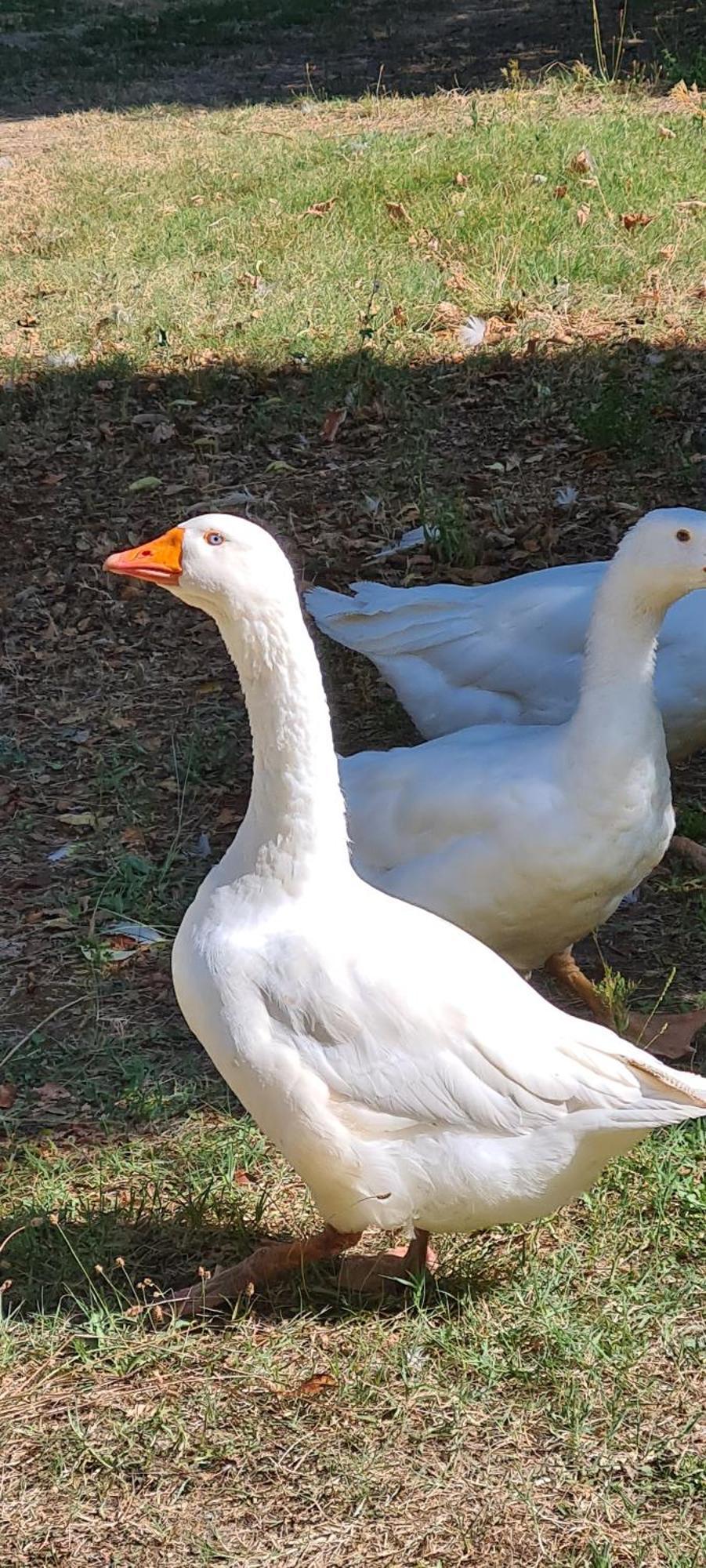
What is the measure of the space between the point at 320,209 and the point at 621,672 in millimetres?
6072

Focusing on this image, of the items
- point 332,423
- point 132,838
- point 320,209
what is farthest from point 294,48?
point 132,838

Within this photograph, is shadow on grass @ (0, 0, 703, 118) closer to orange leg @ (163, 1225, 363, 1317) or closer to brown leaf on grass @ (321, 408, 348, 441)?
brown leaf on grass @ (321, 408, 348, 441)

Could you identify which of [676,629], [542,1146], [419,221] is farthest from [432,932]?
[419,221]

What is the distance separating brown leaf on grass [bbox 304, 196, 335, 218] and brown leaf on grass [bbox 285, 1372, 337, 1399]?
7.25 metres

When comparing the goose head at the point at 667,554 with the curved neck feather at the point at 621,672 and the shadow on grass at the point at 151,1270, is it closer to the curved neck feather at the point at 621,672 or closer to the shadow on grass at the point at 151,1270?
the curved neck feather at the point at 621,672

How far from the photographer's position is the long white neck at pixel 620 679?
357 centimetres

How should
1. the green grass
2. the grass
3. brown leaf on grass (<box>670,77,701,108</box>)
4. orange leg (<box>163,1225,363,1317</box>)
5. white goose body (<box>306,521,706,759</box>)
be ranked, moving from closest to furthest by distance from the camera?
the grass
orange leg (<box>163,1225,363,1317</box>)
white goose body (<box>306,521,706,759</box>)
the green grass
brown leaf on grass (<box>670,77,701,108</box>)

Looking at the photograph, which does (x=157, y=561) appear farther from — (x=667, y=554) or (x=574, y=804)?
(x=667, y=554)

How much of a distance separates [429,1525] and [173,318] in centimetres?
646

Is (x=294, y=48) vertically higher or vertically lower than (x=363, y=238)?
higher

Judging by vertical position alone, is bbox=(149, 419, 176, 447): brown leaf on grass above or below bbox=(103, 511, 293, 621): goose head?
below

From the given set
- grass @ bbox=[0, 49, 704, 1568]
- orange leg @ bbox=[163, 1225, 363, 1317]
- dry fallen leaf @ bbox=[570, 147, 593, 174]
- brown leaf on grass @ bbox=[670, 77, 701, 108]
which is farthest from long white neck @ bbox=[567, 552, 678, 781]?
brown leaf on grass @ bbox=[670, 77, 701, 108]

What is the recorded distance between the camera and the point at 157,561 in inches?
109

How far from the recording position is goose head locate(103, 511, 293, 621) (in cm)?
278
